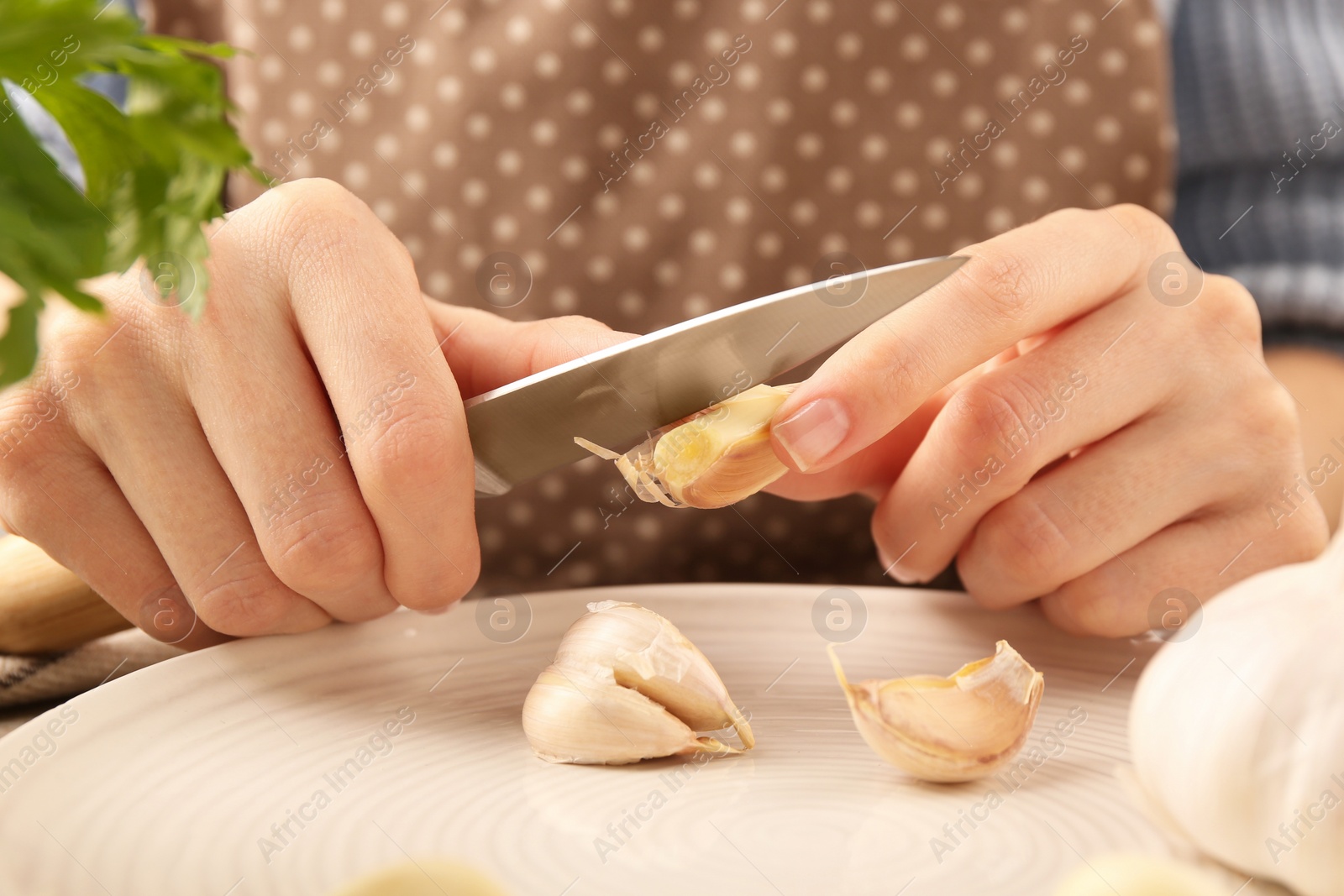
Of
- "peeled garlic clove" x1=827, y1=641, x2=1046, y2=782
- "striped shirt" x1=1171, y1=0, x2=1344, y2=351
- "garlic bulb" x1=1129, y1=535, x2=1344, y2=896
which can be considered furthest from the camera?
"striped shirt" x1=1171, y1=0, x2=1344, y2=351

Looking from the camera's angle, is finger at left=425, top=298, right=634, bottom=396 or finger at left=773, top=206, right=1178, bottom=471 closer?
finger at left=773, top=206, right=1178, bottom=471

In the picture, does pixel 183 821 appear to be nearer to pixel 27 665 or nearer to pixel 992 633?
pixel 27 665

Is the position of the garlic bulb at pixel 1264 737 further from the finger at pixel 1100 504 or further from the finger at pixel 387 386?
the finger at pixel 387 386

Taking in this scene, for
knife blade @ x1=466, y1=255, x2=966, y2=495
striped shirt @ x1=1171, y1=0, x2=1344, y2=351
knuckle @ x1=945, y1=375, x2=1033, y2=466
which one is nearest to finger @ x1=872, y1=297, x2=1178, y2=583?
knuckle @ x1=945, y1=375, x2=1033, y2=466

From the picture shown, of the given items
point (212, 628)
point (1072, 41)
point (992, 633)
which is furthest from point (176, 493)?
point (1072, 41)

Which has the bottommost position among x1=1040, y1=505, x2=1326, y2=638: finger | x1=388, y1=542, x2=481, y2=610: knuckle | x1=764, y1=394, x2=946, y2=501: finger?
x1=1040, y1=505, x2=1326, y2=638: finger

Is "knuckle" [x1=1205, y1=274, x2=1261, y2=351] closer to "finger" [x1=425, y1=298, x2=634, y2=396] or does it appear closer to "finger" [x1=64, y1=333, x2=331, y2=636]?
"finger" [x1=425, y1=298, x2=634, y2=396]
